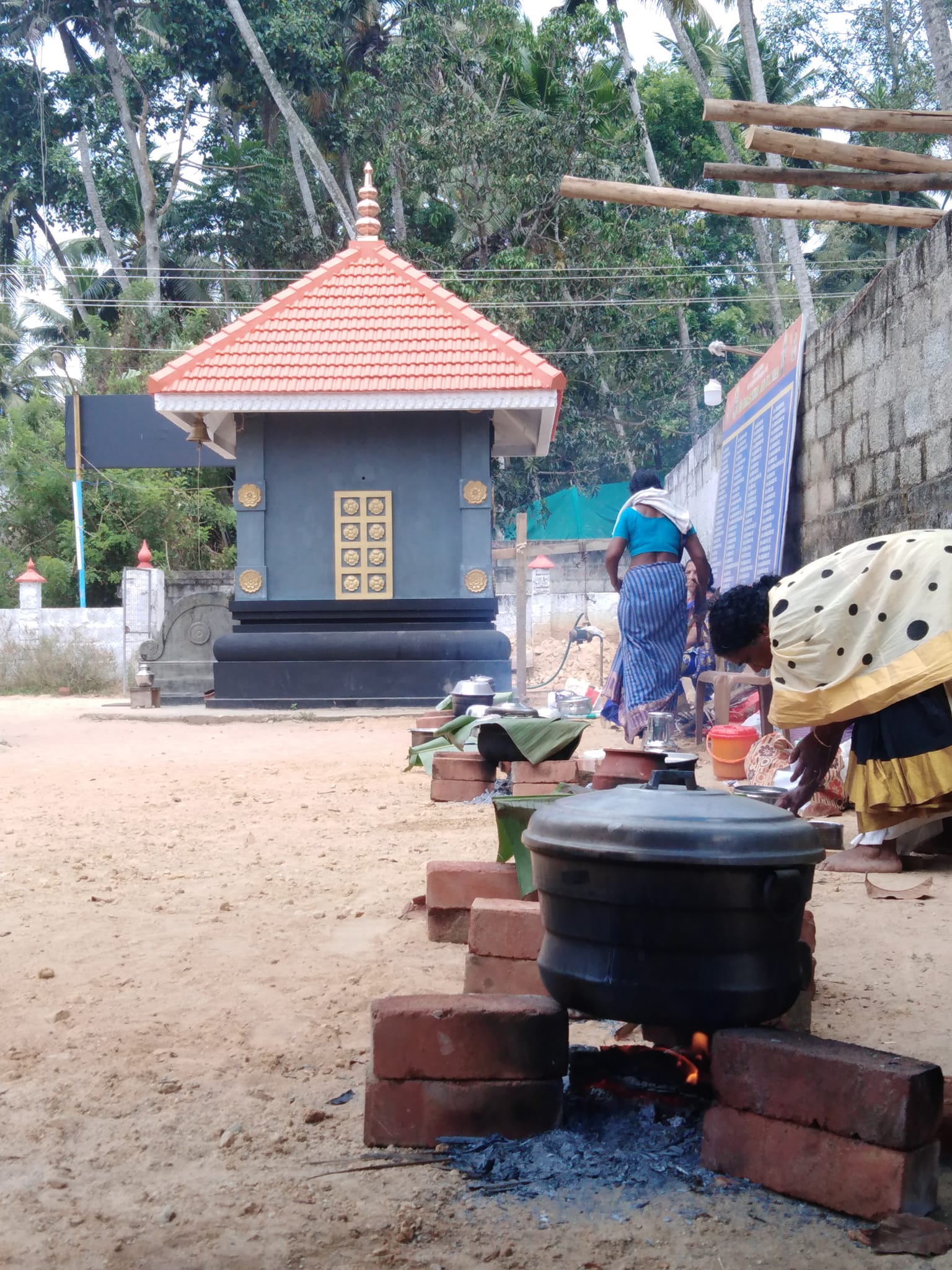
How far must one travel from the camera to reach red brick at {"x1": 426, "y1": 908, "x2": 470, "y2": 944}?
2.99 meters

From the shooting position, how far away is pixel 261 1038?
2.40 meters

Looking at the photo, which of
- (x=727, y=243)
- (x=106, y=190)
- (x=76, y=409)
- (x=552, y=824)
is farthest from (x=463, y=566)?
(x=106, y=190)

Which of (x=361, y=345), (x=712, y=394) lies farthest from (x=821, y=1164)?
(x=712, y=394)

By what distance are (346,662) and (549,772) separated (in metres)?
6.33

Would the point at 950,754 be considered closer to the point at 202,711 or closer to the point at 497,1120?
the point at 497,1120

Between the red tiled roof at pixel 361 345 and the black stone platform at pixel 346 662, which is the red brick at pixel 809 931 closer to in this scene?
the black stone platform at pixel 346 662

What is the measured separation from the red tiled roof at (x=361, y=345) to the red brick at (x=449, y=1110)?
901cm

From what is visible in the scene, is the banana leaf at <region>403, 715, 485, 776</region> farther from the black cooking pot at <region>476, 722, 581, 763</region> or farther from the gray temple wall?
the gray temple wall

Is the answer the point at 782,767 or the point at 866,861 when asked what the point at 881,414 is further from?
the point at 866,861

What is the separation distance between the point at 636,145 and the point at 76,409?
11.6 meters

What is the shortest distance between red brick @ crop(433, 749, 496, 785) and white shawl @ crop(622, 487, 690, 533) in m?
2.35

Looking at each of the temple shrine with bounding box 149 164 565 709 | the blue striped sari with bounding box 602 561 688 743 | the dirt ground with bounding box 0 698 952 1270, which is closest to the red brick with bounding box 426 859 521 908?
the dirt ground with bounding box 0 698 952 1270

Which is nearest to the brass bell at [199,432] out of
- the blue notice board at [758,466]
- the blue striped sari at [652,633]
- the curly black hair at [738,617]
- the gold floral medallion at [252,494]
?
the gold floral medallion at [252,494]

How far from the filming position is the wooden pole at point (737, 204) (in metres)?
5.50
